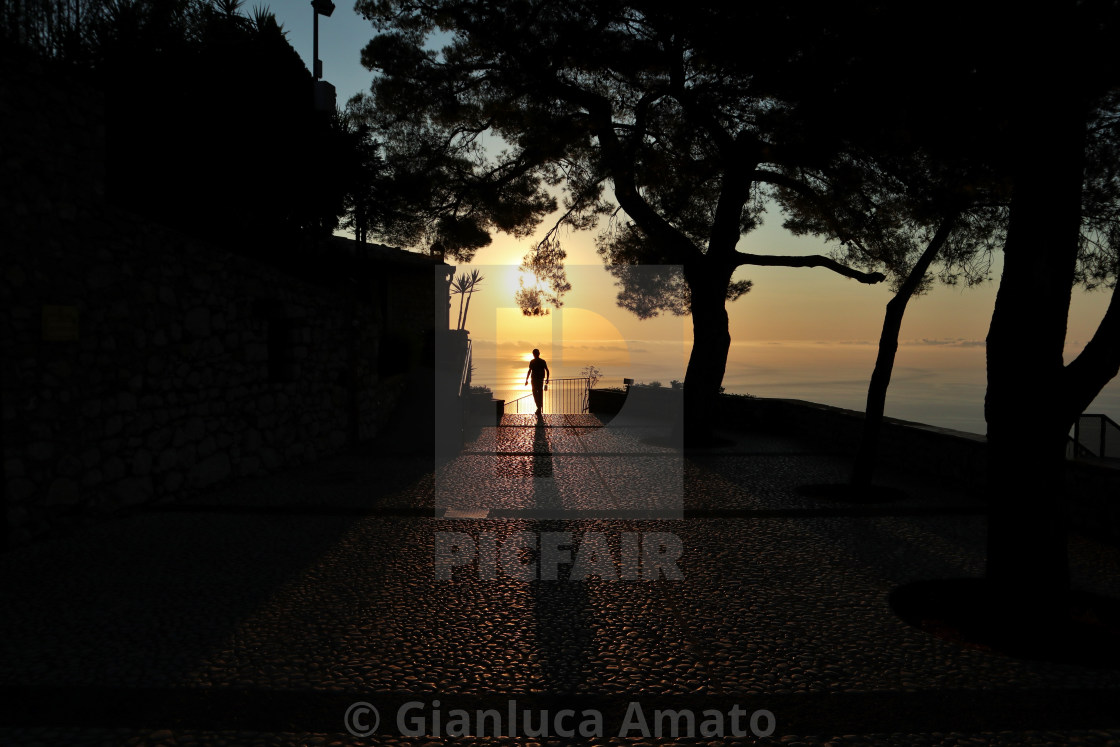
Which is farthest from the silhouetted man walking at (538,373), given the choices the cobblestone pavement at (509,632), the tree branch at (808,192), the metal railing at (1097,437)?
the metal railing at (1097,437)

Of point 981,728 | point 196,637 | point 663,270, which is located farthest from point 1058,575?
point 663,270

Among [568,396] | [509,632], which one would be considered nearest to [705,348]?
[568,396]

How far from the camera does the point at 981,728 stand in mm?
3539

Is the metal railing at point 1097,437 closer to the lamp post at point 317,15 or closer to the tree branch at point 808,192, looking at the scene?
the tree branch at point 808,192

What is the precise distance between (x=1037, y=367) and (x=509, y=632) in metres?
3.83

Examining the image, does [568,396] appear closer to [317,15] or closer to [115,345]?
[317,15]

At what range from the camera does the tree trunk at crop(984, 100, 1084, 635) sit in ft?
16.5

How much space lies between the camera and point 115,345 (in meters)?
7.84

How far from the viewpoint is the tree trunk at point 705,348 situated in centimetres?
1559

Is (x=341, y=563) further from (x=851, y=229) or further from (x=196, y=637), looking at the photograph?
(x=851, y=229)

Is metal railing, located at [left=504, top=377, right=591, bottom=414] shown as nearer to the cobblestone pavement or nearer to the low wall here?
the low wall

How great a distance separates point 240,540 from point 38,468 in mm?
1856

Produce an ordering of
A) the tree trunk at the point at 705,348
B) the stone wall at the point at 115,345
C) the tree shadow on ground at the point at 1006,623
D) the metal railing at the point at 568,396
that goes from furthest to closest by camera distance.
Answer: the metal railing at the point at 568,396
the tree trunk at the point at 705,348
the stone wall at the point at 115,345
the tree shadow on ground at the point at 1006,623

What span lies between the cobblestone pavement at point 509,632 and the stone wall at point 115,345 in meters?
0.68
